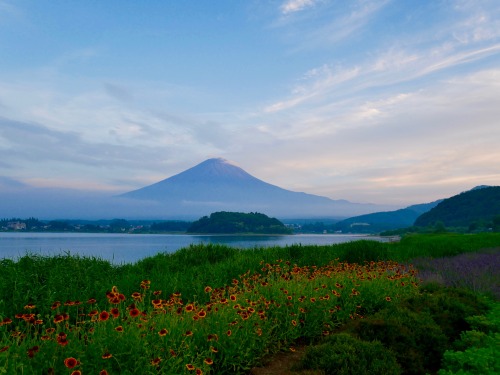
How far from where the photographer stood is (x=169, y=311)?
23.5 feet

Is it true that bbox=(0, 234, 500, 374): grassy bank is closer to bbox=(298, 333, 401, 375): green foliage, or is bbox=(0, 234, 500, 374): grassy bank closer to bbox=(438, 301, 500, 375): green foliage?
bbox=(298, 333, 401, 375): green foliage

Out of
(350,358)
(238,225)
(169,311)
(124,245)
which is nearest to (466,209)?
(238,225)

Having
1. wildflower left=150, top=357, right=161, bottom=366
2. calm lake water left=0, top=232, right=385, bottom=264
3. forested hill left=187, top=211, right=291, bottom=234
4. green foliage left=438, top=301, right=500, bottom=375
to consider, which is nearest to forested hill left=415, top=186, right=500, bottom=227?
calm lake water left=0, top=232, right=385, bottom=264

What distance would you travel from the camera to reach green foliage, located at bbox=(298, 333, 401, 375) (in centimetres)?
498

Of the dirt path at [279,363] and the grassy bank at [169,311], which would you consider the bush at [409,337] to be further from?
the dirt path at [279,363]

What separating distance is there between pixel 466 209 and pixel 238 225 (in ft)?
167

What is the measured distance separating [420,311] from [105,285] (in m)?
6.79

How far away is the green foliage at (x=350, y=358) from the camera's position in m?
4.98

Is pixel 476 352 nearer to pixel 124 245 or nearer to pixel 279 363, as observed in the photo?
pixel 279 363

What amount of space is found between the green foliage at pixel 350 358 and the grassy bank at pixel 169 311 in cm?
91

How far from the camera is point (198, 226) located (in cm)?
10106

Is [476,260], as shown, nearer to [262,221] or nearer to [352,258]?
[352,258]

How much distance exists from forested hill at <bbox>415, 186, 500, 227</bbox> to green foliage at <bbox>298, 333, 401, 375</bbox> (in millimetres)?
90896

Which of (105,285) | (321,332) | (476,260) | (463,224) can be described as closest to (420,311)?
(321,332)
